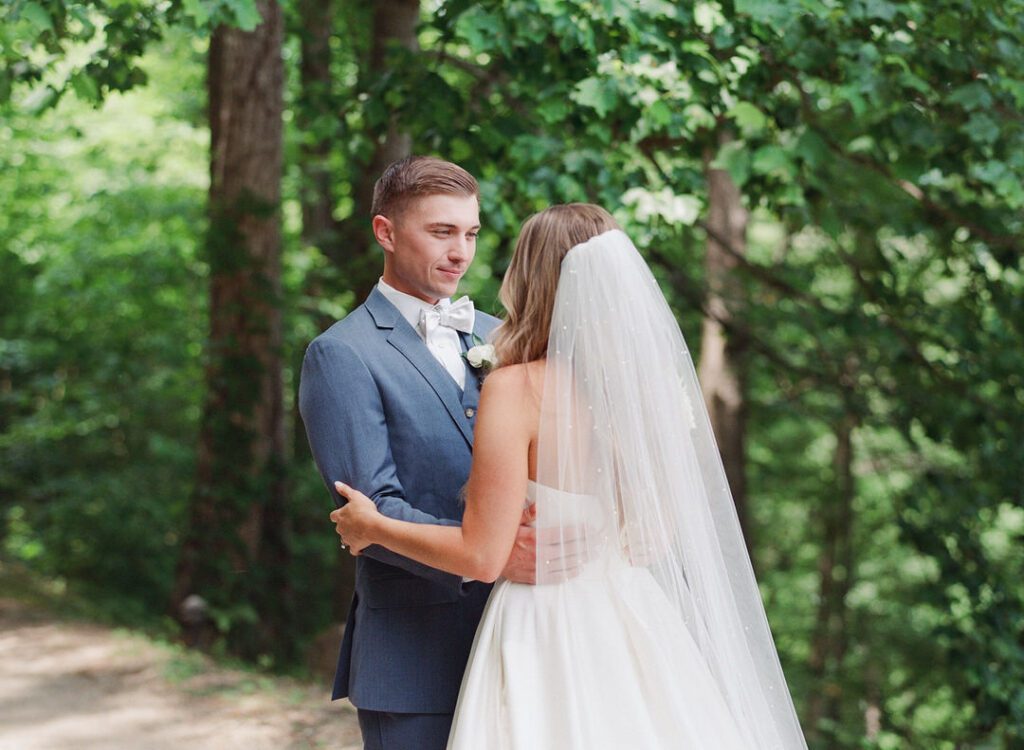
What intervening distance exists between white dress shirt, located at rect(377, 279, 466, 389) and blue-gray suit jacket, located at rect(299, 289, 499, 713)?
5cm

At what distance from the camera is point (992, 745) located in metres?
6.68

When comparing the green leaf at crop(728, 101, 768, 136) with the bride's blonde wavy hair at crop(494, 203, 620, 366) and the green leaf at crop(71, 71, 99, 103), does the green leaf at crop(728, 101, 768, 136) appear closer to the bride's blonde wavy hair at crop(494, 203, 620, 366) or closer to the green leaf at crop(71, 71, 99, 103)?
the bride's blonde wavy hair at crop(494, 203, 620, 366)

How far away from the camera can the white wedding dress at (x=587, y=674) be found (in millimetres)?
2189

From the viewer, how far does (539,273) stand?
2314 millimetres

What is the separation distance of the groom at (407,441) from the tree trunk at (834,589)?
900 cm

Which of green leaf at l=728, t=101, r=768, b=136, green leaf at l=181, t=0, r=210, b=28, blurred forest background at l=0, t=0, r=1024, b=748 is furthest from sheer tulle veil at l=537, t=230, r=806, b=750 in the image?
green leaf at l=181, t=0, r=210, b=28

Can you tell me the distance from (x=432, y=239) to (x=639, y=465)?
0.65 m

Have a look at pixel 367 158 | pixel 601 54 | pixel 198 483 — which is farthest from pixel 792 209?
pixel 198 483

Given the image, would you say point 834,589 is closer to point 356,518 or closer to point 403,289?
point 403,289

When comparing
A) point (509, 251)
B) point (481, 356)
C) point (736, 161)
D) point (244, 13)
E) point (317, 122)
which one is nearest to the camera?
point (481, 356)

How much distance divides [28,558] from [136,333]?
2254 mm

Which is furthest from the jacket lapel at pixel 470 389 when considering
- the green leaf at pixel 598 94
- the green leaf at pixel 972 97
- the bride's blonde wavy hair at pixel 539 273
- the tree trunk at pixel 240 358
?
the tree trunk at pixel 240 358

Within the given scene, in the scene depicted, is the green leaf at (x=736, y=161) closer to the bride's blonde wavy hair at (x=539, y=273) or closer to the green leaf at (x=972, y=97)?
the green leaf at (x=972, y=97)

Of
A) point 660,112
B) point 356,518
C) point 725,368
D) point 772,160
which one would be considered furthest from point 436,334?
point 725,368
